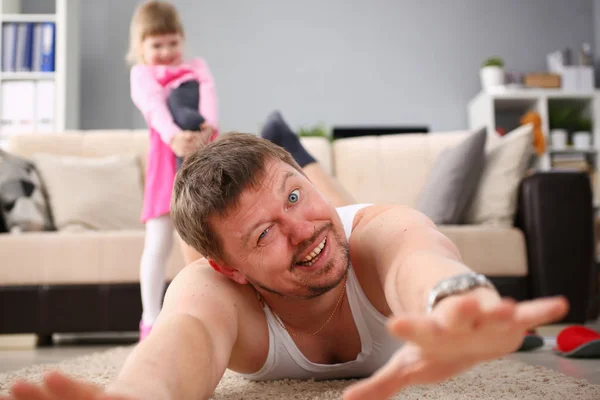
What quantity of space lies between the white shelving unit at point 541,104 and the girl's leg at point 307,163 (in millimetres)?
2952

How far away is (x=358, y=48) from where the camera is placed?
203 inches

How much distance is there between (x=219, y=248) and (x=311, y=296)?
0.17 m

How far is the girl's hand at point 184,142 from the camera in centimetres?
193

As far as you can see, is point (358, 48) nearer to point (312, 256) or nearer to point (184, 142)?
point (184, 142)

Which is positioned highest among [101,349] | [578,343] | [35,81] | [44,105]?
[35,81]

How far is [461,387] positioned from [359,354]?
209 millimetres

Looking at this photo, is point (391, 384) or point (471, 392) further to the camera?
point (471, 392)

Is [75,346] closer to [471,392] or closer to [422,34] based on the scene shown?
[471,392]

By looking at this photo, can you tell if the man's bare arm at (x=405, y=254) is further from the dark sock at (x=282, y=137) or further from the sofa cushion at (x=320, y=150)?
the sofa cushion at (x=320, y=150)

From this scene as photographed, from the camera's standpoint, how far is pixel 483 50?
5234mm

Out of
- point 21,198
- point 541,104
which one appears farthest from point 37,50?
point 541,104

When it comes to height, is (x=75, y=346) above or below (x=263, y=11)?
below

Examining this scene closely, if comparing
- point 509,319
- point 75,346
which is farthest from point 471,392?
point 75,346

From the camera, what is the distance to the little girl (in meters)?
1.96
